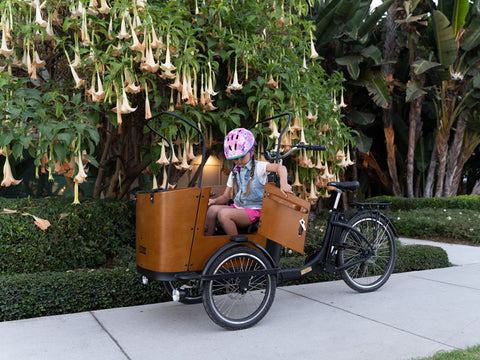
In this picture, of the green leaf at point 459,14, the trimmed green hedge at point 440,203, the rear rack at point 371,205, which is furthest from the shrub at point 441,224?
the green leaf at point 459,14

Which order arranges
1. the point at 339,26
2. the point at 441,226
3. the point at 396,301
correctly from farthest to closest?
the point at 339,26 < the point at 441,226 < the point at 396,301

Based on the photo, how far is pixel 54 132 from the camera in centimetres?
364

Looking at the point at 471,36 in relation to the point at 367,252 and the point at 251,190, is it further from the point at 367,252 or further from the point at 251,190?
the point at 251,190

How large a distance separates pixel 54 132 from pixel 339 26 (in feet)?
27.0

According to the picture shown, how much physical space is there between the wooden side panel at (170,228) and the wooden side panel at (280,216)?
0.59 metres

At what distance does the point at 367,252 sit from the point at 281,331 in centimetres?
137

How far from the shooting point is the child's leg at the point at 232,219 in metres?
3.34

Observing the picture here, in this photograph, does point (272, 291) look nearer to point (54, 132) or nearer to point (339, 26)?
point (54, 132)

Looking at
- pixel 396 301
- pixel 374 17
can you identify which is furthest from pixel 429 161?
pixel 396 301

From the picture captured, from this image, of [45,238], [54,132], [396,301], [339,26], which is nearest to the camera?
[54,132]

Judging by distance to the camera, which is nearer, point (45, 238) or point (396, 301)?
point (396, 301)

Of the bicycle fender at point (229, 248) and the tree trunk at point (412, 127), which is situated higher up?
the tree trunk at point (412, 127)

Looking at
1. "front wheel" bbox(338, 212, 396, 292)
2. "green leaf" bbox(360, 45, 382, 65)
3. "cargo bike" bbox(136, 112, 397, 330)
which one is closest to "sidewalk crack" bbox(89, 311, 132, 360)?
"cargo bike" bbox(136, 112, 397, 330)

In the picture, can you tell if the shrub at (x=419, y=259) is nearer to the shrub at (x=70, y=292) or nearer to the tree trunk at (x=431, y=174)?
the shrub at (x=70, y=292)
